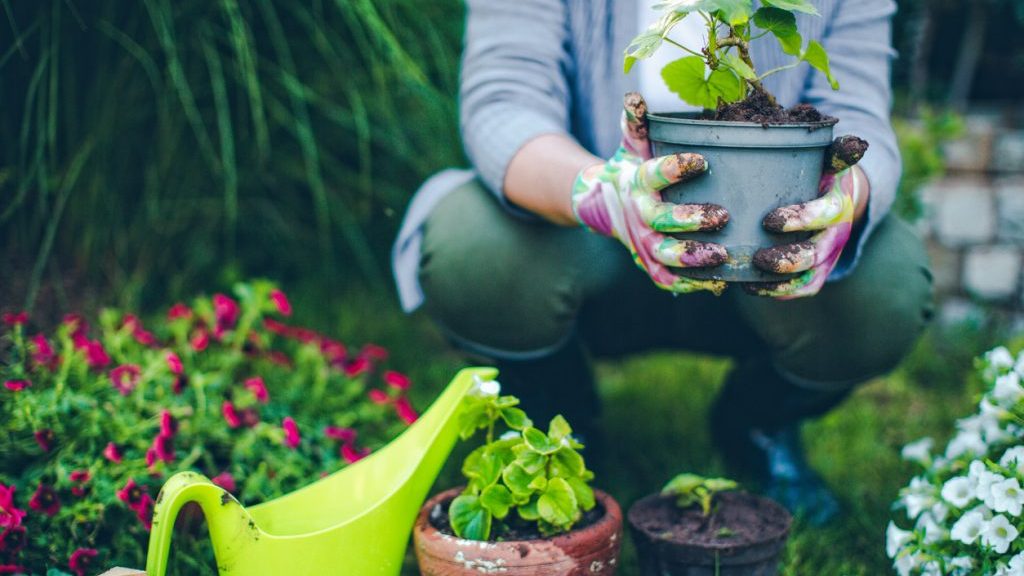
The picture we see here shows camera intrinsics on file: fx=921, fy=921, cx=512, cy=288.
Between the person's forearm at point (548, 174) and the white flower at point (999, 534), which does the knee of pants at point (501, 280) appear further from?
the white flower at point (999, 534)

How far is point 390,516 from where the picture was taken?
0.99m

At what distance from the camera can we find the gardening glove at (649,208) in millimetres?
896

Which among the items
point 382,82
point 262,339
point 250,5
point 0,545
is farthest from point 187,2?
point 0,545

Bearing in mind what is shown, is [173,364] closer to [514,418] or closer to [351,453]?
[351,453]

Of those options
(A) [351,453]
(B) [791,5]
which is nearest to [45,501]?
(A) [351,453]

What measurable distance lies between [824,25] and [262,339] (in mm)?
993

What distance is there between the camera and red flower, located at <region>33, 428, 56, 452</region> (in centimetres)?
115

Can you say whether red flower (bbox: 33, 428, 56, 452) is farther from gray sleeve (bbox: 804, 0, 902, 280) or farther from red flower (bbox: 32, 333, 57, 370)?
gray sleeve (bbox: 804, 0, 902, 280)

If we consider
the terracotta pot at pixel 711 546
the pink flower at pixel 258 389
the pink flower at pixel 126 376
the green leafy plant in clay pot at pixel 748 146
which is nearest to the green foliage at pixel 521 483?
the terracotta pot at pixel 711 546

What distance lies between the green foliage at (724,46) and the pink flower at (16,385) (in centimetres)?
87

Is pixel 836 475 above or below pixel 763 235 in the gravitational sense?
below

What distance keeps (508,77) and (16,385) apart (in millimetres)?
762

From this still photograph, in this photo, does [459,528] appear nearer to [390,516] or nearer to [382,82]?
[390,516]

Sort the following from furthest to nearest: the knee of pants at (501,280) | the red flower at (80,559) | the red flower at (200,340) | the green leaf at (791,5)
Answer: the red flower at (200,340) → the knee of pants at (501,280) → the red flower at (80,559) → the green leaf at (791,5)
